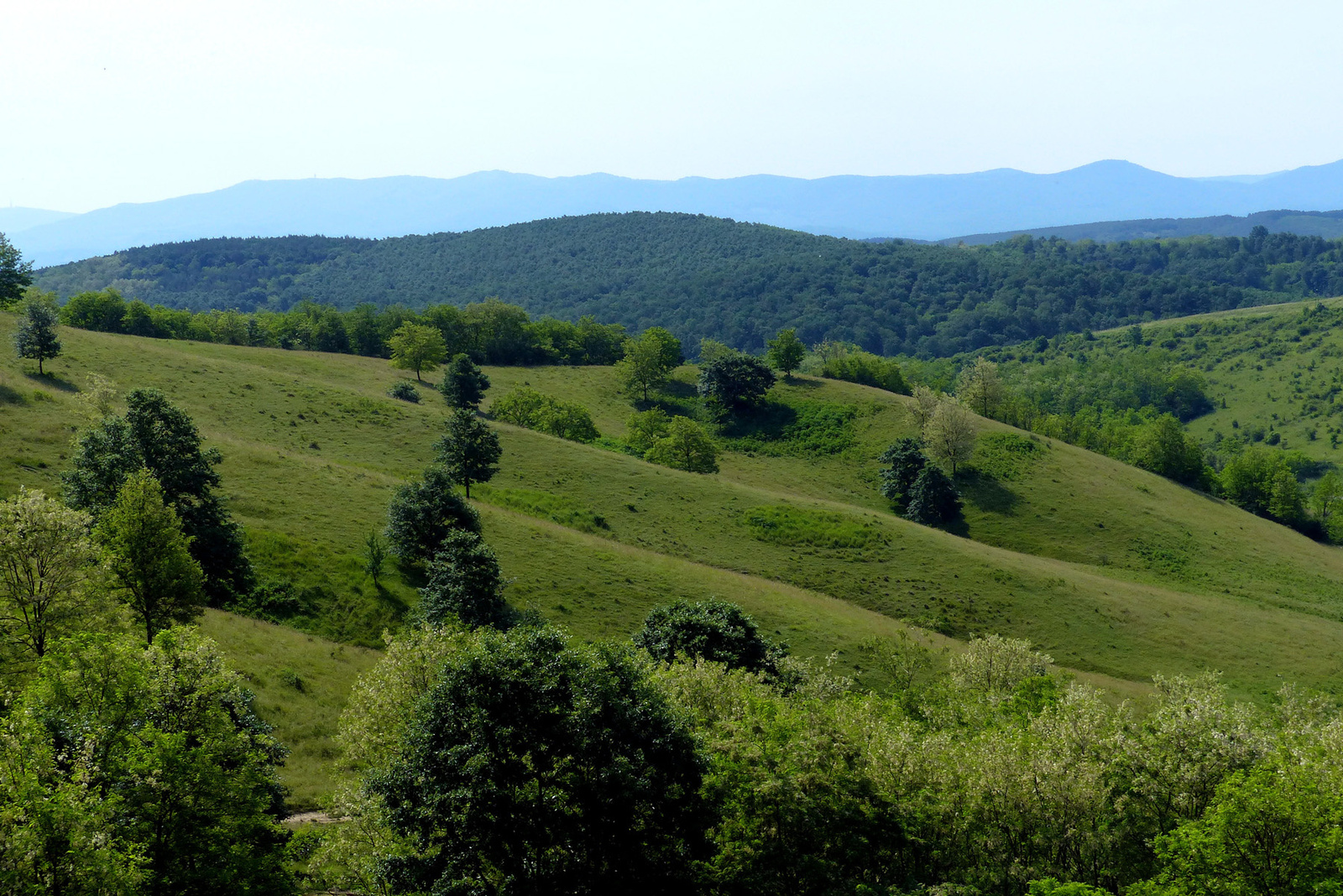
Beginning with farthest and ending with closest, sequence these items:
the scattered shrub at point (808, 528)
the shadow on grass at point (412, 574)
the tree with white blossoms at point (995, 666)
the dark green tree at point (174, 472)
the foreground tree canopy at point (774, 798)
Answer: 1. the scattered shrub at point (808, 528)
2. the shadow on grass at point (412, 574)
3. the tree with white blossoms at point (995, 666)
4. the dark green tree at point (174, 472)
5. the foreground tree canopy at point (774, 798)

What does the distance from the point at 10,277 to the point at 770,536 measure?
76790 millimetres

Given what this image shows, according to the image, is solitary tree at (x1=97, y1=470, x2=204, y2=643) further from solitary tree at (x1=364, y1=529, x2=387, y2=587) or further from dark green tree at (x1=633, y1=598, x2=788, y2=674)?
dark green tree at (x1=633, y1=598, x2=788, y2=674)

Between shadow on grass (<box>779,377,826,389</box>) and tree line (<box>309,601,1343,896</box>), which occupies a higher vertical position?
→ shadow on grass (<box>779,377,826,389</box>)

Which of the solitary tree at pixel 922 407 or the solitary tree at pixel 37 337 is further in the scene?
the solitary tree at pixel 922 407

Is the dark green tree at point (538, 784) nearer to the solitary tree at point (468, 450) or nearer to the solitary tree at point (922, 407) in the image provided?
the solitary tree at point (468, 450)

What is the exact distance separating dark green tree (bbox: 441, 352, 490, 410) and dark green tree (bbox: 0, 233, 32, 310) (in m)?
40.6

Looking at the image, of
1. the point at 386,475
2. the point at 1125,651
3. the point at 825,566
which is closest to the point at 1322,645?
the point at 1125,651

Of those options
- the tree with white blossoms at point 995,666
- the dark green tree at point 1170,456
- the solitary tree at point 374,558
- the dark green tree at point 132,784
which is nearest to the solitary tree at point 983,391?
the dark green tree at point 1170,456

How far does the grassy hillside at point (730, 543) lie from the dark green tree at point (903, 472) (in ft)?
7.35

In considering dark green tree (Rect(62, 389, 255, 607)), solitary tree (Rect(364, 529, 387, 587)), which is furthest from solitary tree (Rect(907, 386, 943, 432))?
dark green tree (Rect(62, 389, 255, 607))

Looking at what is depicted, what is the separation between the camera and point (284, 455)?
62344mm

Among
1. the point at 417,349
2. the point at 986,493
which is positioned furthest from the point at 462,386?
the point at 986,493

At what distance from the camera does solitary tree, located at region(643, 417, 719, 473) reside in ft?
294

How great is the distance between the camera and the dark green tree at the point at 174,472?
4003 cm
